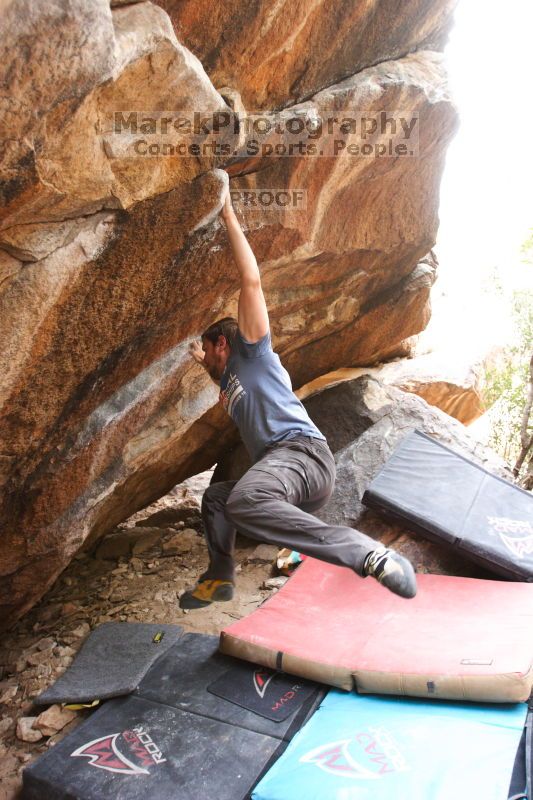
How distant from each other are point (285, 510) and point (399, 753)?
1160 millimetres

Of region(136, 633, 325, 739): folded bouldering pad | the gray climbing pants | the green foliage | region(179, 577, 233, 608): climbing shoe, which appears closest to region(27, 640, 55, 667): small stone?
region(136, 633, 325, 739): folded bouldering pad

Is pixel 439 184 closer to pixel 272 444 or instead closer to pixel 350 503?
pixel 350 503

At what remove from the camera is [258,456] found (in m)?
3.62

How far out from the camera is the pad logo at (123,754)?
2.94 meters

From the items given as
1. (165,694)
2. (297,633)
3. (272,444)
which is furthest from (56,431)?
(297,633)

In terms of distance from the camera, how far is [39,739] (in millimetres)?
3449

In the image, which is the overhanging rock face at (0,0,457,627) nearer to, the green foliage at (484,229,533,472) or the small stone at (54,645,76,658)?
the small stone at (54,645,76,658)

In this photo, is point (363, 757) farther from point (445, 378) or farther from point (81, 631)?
point (445, 378)

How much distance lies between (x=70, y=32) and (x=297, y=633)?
3.23 metres

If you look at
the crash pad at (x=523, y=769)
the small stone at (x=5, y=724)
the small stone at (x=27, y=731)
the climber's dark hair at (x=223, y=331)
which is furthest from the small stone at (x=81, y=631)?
the crash pad at (x=523, y=769)

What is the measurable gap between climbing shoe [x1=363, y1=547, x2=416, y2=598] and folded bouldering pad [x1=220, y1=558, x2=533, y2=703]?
614 millimetres

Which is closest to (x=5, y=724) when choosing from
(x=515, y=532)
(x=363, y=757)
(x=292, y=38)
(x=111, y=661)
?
(x=111, y=661)

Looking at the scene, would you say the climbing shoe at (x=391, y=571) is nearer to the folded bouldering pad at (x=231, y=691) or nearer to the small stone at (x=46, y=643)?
the folded bouldering pad at (x=231, y=691)

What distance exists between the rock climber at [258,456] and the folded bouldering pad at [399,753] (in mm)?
820
